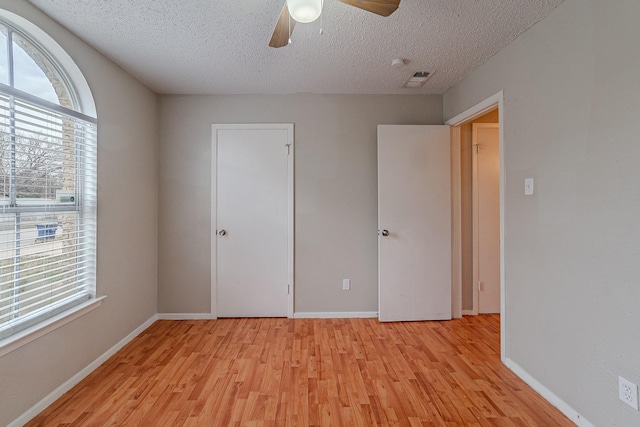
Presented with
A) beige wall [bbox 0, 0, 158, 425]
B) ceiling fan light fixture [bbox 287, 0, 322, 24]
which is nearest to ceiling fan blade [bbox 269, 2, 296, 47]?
ceiling fan light fixture [bbox 287, 0, 322, 24]

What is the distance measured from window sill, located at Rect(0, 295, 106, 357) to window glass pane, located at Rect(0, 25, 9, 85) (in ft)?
4.59

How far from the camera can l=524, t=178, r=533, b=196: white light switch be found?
77.1 inches

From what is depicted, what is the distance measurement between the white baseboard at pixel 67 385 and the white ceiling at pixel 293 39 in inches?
91.9

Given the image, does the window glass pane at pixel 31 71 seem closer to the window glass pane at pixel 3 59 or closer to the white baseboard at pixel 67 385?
the window glass pane at pixel 3 59

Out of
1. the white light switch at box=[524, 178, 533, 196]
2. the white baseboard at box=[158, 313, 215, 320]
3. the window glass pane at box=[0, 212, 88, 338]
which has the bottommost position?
the white baseboard at box=[158, 313, 215, 320]

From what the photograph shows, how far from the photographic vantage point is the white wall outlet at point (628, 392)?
4.43 ft

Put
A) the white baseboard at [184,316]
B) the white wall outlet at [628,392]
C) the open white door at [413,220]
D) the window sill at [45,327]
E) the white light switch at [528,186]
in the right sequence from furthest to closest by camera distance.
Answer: the white baseboard at [184,316] → the open white door at [413,220] → the white light switch at [528,186] → the window sill at [45,327] → the white wall outlet at [628,392]

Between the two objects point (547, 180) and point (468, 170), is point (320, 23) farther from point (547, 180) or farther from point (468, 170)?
point (468, 170)

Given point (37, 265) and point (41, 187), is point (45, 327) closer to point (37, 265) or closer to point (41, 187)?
point (37, 265)

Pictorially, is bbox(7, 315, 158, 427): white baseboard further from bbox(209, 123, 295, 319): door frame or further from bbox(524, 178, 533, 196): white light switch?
bbox(524, 178, 533, 196): white light switch

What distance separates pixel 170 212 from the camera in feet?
10.3

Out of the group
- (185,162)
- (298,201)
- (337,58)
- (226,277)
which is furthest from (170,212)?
(337,58)

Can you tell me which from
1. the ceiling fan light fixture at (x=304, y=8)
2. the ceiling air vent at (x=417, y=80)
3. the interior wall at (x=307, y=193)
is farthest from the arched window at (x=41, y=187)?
the ceiling air vent at (x=417, y=80)

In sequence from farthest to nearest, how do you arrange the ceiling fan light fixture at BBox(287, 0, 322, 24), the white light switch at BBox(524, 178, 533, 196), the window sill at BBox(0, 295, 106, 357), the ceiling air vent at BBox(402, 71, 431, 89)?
the ceiling air vent at BBox(402, 71, 431, 89)
the white light switch at BBox(524, 178, 533, 196)
the window sill at BBox(0, 295, 106, 357)
the ceiling fan light fixture at BBox(287, 0, 322, 24)
